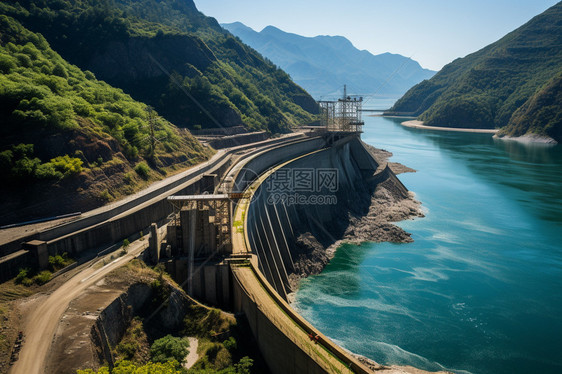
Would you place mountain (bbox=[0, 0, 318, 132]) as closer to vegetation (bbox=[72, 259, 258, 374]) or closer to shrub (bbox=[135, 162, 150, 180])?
shrub (bbox=[135, 162, 150, 180])

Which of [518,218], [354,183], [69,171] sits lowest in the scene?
[518,218]

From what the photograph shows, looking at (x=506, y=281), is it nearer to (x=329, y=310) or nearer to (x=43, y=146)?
(x=329, y=310)

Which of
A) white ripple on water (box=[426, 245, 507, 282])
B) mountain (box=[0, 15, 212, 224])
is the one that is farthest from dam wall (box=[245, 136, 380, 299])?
white ripple on water (box=[426, 245, 507, 282])

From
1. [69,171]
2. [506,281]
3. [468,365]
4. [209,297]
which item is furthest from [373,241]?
[69,171]

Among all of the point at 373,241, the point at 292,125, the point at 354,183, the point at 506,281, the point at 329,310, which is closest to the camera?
the point at 329,310

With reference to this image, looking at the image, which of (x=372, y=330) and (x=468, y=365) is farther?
(x=372, y=330)

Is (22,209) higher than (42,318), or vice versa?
(22,209)

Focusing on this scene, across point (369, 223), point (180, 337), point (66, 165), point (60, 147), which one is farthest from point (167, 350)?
point (369, 223)
